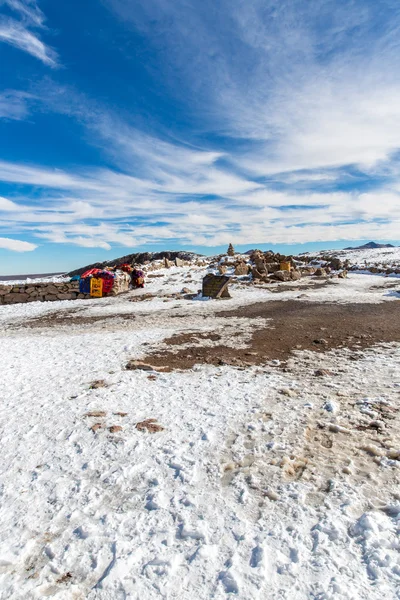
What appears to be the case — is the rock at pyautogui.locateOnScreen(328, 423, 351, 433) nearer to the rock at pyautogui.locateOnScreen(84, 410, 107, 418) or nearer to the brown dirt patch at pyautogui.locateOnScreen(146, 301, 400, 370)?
the brown dirt patch at pyautogui.locateOnScreen(146, 301, 400, 370)

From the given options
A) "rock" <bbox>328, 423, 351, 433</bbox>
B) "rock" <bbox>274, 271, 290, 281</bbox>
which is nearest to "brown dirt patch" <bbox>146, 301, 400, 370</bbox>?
"rock" <bbox>328, 423, 351, 433</bbox>

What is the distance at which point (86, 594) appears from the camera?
206 cm

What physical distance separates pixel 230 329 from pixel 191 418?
5354 mm

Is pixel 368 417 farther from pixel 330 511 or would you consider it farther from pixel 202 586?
pixel 202 586

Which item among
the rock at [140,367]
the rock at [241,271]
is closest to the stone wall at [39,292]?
the rock at [241,271]

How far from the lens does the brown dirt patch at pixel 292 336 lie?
6887 mm

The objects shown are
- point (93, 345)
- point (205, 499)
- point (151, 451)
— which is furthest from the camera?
point (93, 345)

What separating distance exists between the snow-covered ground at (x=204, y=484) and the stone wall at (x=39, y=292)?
1249cm

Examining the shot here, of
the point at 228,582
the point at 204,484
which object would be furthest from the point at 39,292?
the point at 228,582

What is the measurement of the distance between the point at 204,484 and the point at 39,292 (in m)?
17.6

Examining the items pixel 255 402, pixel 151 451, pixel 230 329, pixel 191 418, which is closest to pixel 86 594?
pixel 151 451

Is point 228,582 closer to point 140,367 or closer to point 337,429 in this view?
point 337,429

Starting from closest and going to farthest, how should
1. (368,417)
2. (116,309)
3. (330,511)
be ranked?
(330,511) < (368,417) < (116,309)

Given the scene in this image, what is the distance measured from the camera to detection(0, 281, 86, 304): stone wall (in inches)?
695
